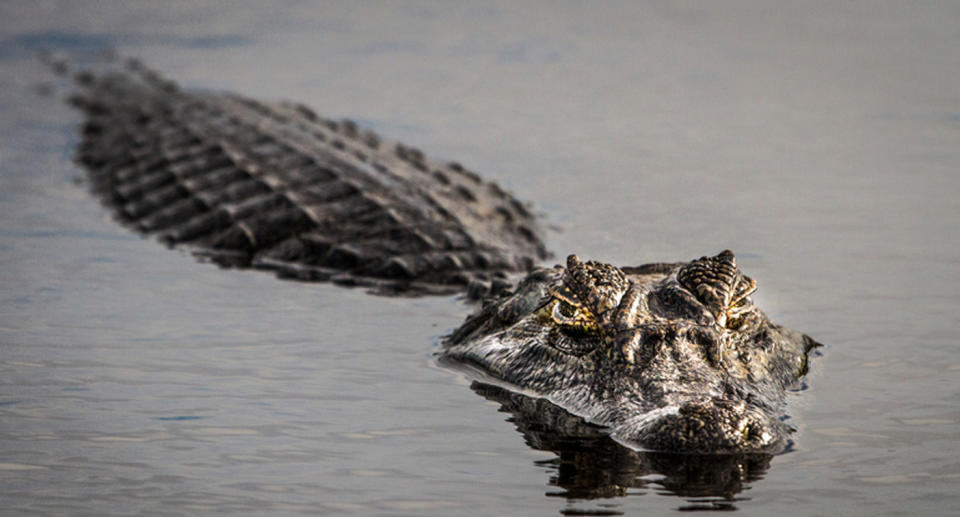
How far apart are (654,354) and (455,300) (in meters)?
2.86

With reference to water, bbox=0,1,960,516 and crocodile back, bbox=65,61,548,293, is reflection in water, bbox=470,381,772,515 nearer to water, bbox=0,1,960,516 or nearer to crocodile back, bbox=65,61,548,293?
water, bbox=0,1,960,516

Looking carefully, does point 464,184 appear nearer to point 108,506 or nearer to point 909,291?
point 909,291

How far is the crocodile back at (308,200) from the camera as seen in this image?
9.48m

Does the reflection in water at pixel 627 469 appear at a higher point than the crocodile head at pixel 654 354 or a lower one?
lower

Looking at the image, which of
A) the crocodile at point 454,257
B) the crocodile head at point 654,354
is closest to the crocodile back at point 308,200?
the crocodile at point 454,257

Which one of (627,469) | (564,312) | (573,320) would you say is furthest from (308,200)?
(627,469)

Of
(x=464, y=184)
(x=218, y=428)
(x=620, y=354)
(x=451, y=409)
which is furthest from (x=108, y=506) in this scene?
(x=464, y=184)

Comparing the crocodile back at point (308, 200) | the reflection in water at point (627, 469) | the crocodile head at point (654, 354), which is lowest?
the reflection in water at point (627, 469)

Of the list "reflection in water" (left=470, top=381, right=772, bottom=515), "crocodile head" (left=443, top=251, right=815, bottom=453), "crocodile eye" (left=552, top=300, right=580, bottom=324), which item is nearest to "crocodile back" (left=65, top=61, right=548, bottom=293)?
"crocodile head" (left=443, top=251, right=815, bottom=453)

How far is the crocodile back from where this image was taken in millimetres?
9477

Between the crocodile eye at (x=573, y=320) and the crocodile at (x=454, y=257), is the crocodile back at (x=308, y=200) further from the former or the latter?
the crocodile eye at (x=573, y=320)

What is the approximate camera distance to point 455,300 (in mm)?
8812

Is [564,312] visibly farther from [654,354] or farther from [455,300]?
[455,300]

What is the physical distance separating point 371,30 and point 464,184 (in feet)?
26.3
